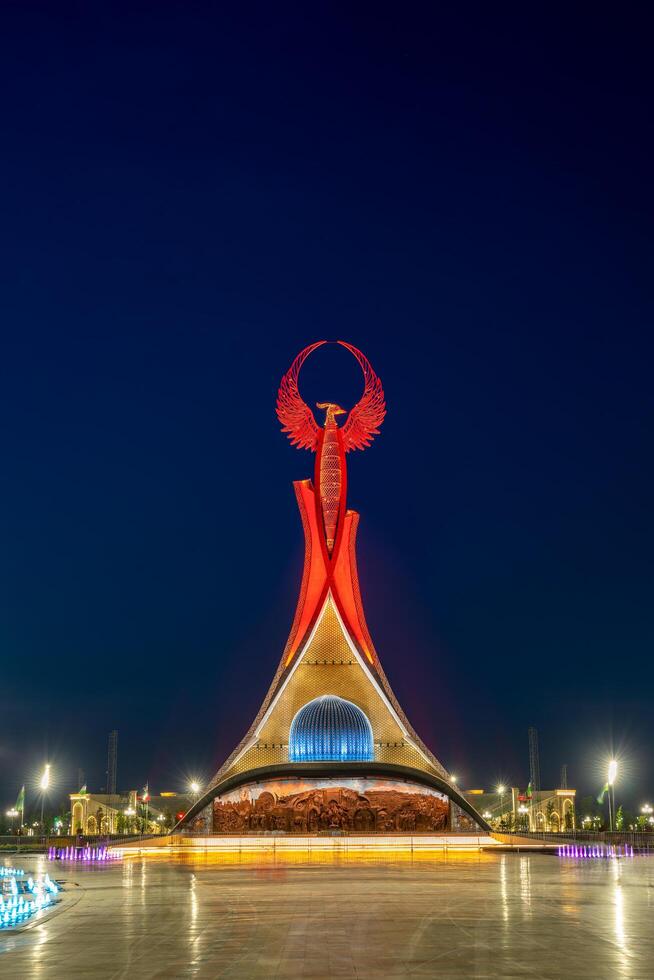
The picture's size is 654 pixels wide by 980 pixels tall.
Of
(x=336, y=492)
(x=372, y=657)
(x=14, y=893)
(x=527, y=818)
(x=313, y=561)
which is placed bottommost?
(x=527, y=818)

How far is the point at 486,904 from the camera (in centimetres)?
1386

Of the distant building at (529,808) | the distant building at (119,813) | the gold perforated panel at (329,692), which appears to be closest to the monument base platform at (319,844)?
the gold perforated panel at (329,692)

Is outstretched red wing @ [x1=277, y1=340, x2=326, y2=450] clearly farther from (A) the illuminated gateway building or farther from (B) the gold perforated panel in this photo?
(B) the gold perforated panel

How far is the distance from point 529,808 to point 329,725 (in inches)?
1051

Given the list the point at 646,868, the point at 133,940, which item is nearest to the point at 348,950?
the point at 133,940

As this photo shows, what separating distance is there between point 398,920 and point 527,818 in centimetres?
5920

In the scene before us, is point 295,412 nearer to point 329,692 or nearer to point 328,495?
point 328,495

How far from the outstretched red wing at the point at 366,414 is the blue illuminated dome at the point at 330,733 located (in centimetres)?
1124

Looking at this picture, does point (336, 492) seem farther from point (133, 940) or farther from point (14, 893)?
point (133, 940)

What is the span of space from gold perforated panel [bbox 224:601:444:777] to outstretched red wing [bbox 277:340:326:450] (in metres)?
7.45

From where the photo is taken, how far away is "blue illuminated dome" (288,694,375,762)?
39.7m

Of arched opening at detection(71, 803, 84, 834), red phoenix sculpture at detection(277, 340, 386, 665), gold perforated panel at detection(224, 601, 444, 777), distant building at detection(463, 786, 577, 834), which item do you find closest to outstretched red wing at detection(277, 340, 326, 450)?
red phoenix sculpture at detection(277, 340, 386, 665)

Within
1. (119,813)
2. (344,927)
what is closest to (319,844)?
(344,927)

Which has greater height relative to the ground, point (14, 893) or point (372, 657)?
point (372, 657)
